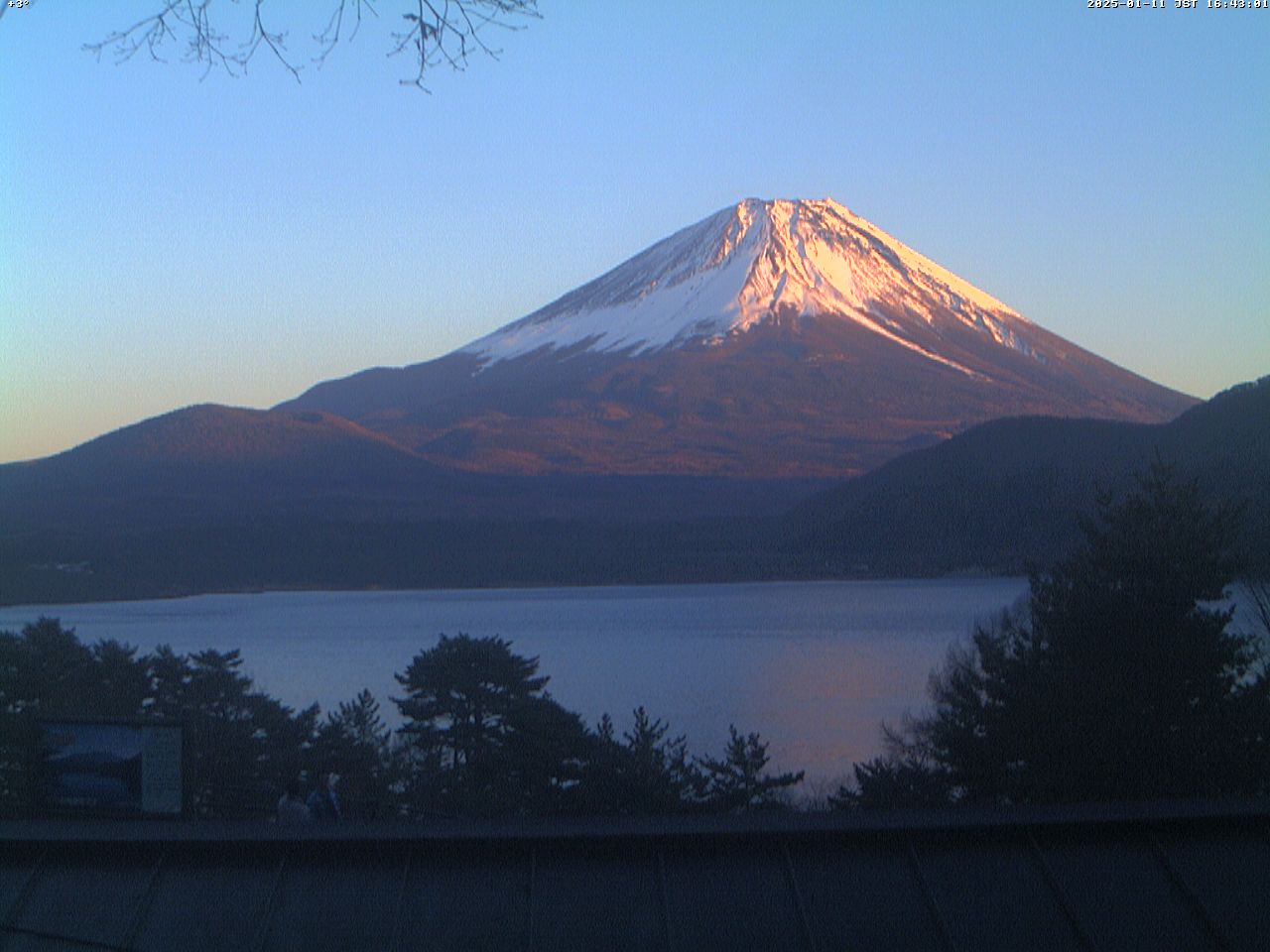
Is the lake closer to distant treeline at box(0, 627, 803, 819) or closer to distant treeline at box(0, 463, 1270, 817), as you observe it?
distant treeline at box(0, 627, 803, 819)

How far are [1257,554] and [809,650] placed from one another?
23.2 feet

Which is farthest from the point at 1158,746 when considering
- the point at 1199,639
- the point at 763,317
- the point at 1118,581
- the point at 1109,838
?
the point at 763,317

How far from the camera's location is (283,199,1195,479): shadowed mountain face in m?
71.3

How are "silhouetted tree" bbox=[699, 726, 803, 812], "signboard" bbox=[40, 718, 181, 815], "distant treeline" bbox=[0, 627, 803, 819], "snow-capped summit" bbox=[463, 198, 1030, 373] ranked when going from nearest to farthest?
"signboard" bbox=[40, 718, 181, 815] < "distant treeline" bbox=[0, 627, 803, 819] < "silhouetted tree" bbox=[699, 726, 803, 812] < "snow-capped summit" bbox=[463, 198, 1030, 373]

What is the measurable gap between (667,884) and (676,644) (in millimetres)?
16325

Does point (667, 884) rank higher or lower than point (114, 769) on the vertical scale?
lower

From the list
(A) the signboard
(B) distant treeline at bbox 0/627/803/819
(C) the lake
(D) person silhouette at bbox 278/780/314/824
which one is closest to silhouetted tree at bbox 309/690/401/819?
(B) distant treeline at bbox 0/627/803/819

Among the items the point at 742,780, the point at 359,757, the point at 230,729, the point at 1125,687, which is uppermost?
the point at 1125,687

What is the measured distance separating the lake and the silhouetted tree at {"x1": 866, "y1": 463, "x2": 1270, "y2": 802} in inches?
65.2

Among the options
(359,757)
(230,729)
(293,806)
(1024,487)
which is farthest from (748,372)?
(293,806)

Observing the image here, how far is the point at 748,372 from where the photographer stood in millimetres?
85750

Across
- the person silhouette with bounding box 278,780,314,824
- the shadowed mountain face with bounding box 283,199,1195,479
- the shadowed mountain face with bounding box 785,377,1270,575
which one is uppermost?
the shadowed mountain face with bounding box 283,199,1195,479

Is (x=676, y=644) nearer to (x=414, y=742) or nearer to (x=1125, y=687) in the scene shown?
(x=414, y=742)

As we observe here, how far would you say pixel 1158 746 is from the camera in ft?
32.6
